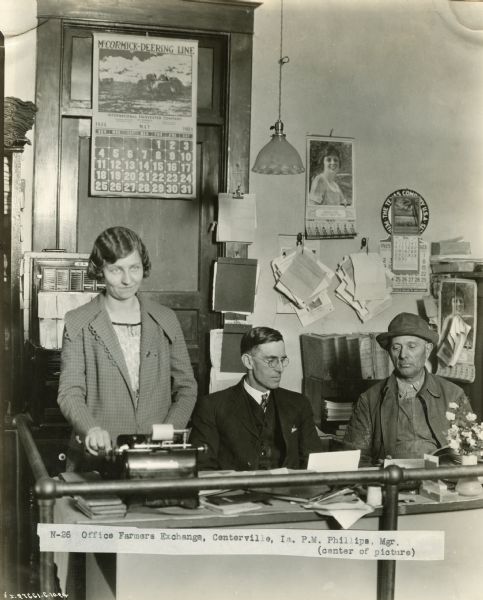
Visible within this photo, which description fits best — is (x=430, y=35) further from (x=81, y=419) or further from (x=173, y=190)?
(x=81, y=419)

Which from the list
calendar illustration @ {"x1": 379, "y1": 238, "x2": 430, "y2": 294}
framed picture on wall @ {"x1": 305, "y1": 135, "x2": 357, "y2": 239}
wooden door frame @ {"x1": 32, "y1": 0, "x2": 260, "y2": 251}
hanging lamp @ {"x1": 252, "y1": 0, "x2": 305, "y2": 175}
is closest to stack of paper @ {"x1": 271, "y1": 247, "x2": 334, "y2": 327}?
framed picture on wall @ {"x1": 305, "y1": 135, "x2": 357, "y2": 239}

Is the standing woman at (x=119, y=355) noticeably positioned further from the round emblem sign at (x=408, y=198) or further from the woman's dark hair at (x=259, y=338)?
the round emblem sign at (x=408, y=198)

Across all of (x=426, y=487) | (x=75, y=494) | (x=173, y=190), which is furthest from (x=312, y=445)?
(x=173, y=190)

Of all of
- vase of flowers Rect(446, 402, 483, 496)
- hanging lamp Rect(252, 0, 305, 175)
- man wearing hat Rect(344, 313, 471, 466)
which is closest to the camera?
vase of flowers Rect(446, 402, 483, 496)

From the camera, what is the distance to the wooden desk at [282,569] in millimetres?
2383

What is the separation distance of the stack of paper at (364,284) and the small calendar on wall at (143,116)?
3.49 feet

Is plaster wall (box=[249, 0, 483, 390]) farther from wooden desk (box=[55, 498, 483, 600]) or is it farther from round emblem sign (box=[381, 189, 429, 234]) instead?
wooden desk (box=[55, 498, 483, 600])

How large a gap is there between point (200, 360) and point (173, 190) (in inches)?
39.0

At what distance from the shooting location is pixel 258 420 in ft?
11.3

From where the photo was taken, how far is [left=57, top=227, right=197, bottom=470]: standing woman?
9.11 feet

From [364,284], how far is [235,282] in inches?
31.3

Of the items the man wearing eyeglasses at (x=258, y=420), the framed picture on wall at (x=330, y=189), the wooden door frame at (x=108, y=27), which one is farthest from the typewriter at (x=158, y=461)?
the framed picture on wall at (x=330, y=189)

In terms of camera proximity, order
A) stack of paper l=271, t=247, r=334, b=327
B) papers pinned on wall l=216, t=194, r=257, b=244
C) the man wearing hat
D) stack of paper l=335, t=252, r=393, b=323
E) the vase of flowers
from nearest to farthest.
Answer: the vase of flowers, the man wearing hat, papers pinned on wall l=216, t=194, r=257, b=244, stack of paper l=271, t=247, r=334, b=327, stack of paper l=335, t=252, r=393, b=323

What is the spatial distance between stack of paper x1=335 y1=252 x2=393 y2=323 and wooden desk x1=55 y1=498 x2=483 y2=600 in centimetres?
217
